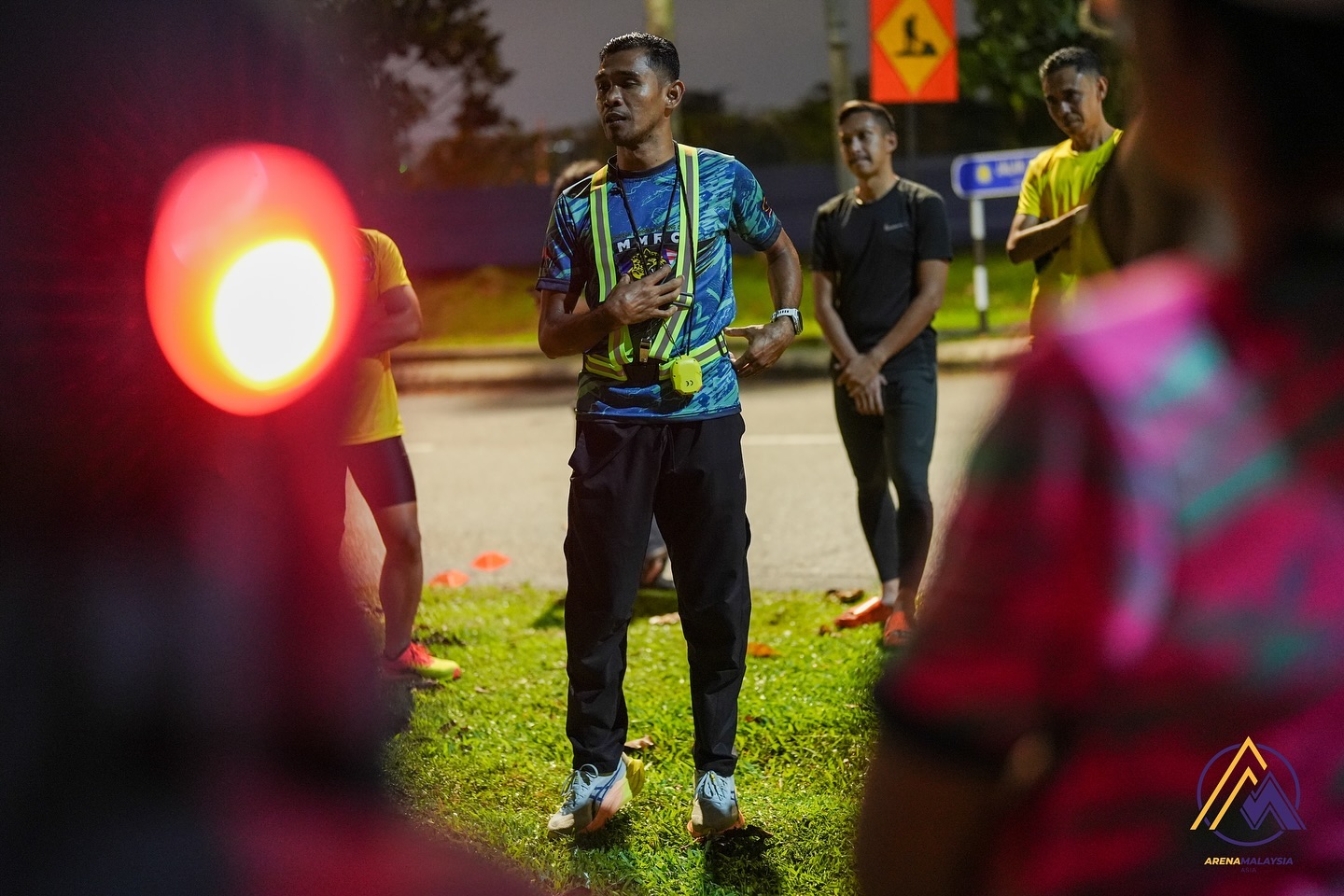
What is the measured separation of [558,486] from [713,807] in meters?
5.23

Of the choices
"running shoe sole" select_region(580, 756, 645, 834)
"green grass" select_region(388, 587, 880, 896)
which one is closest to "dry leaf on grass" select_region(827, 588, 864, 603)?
"green grass" select_region(388, 587, 880, 896)

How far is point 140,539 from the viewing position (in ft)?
2.15

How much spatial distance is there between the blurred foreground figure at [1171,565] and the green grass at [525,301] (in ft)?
46.5

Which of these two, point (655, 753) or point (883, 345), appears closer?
point (655, 753)

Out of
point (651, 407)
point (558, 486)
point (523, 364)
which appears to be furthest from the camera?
point (523, 364)

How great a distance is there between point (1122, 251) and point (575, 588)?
8.37 ft

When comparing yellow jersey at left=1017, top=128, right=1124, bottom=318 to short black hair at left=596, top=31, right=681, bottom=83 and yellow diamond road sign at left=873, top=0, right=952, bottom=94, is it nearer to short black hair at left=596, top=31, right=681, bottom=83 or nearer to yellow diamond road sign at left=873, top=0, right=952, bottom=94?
short black hair at left=596, top=31, right=681, bottom=83

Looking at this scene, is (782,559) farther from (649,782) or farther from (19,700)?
(19,700)

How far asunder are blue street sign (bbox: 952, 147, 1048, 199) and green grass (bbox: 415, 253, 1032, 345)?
7.00 feet

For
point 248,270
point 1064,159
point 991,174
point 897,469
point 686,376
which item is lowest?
point 897,469

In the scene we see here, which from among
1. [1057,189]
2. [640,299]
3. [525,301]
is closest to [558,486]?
[1057,189]

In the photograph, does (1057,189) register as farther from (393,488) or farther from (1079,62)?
(393,488)

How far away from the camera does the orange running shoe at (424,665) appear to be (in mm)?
4645

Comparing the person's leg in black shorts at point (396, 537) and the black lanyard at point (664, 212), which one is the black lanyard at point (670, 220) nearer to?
the black lanyard at point (664, 212)
